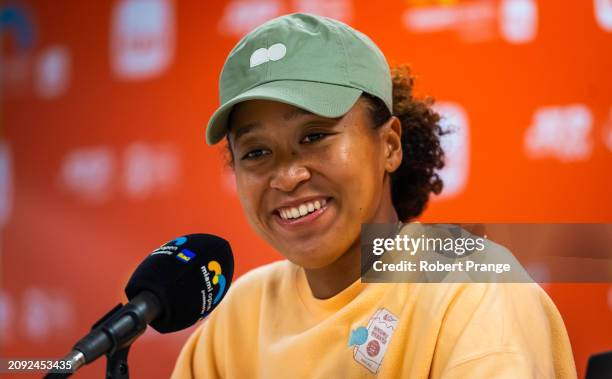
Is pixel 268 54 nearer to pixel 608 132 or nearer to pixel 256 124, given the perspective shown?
pixel 256 124

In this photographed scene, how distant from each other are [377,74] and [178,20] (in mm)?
1401

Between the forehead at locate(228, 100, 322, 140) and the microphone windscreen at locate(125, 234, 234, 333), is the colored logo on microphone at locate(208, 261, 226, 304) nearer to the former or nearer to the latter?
the microphone windscreen at locate(125, 234, 234, 333)

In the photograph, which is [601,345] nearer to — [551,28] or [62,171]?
[551,28]

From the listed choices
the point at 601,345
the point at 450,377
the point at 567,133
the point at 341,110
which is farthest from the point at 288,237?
the point at 567,133

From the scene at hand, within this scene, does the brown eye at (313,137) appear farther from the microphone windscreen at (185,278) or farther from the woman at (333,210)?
the microphone windscreen at (185,278)

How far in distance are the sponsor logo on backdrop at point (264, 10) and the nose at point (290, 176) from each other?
1142mm

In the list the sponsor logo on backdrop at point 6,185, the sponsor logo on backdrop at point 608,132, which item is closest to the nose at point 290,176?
the sponsor logo on backdrop at point 608,132

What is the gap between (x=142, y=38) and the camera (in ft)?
8.25

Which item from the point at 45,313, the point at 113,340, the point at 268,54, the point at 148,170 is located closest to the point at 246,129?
the point at 268,54

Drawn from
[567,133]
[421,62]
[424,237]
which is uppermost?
[421,62]

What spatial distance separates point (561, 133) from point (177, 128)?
1.27 meters

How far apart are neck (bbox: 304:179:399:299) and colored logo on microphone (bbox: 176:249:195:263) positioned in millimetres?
310

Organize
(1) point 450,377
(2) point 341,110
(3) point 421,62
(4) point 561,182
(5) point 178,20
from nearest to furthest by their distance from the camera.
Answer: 1. (1) point 450,377
2. (2) point 341,110
3. (4) point 561,182
4. (3) point 421,62
5. (5) point 178,20

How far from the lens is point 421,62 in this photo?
6.81ft
